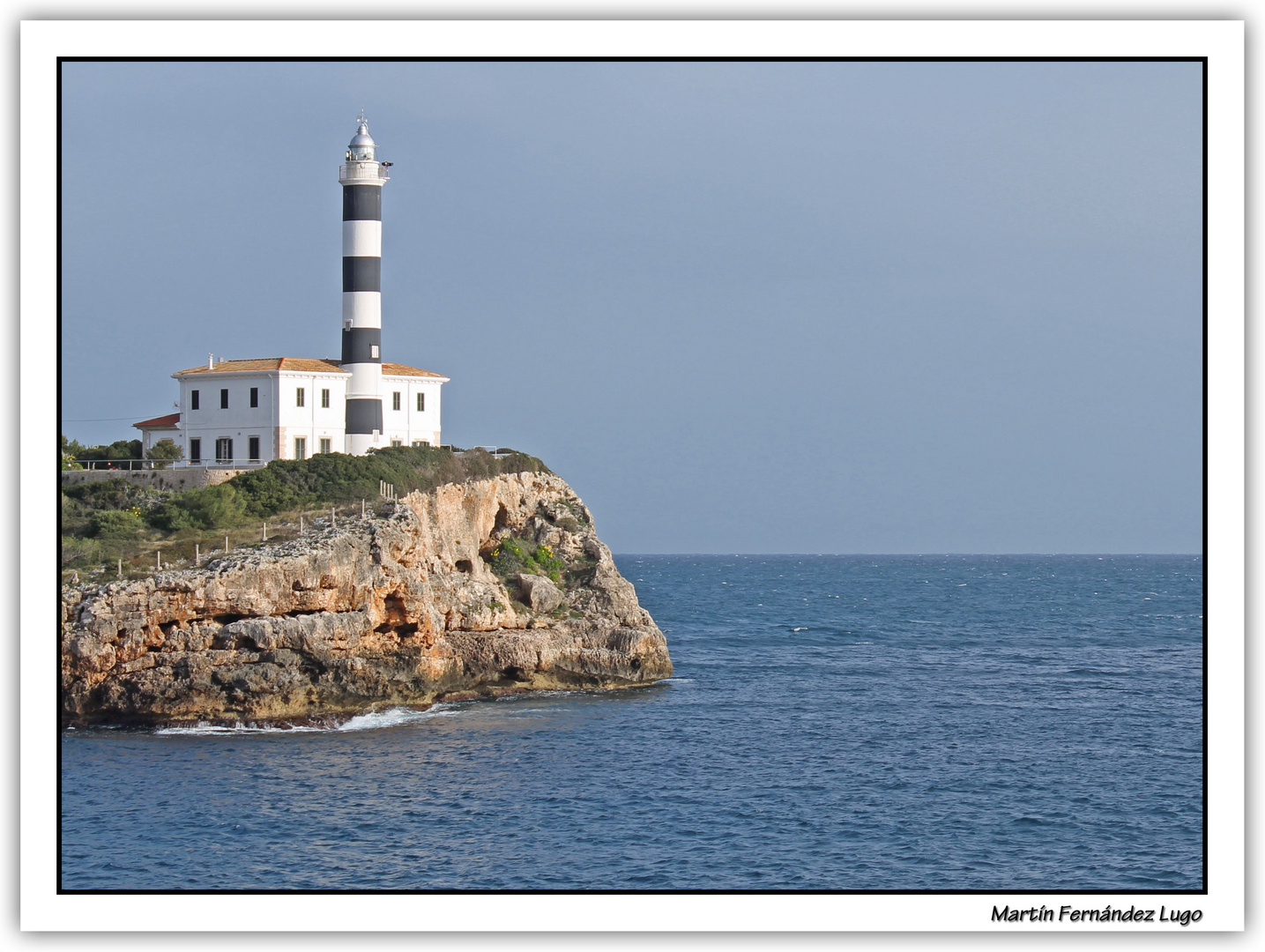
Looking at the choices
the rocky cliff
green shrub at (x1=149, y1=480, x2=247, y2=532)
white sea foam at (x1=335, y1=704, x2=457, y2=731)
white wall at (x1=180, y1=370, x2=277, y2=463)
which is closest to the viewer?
the rocky cliff

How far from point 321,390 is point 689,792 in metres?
27.2

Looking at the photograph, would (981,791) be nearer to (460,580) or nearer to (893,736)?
(893,736)

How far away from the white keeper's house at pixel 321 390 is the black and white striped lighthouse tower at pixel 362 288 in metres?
0.03

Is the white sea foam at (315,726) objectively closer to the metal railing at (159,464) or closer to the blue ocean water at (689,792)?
the blue ocean water at (689,792)

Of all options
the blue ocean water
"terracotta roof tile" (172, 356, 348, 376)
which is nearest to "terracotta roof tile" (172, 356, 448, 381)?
"terracotta roof tile" (172, 356, 348, 376)

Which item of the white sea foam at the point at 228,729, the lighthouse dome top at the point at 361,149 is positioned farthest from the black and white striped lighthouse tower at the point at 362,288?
the white sea foam at the point at 228,729

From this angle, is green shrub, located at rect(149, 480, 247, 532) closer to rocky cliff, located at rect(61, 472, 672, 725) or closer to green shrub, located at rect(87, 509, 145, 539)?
green shrub, located at rect(87, 509, 145, 539)

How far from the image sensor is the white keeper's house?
4931 cm

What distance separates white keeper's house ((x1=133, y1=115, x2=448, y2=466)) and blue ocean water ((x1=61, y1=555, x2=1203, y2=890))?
1522cm

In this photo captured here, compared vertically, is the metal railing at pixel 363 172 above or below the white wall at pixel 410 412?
above

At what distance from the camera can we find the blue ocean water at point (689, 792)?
2336 centimetres

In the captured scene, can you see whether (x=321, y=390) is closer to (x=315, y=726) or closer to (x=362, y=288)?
(x=362, y=288)

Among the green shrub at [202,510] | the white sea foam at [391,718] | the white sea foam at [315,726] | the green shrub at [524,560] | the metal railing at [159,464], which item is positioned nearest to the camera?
the white sea foam at [315,726]

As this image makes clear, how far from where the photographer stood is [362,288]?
5034 cm
